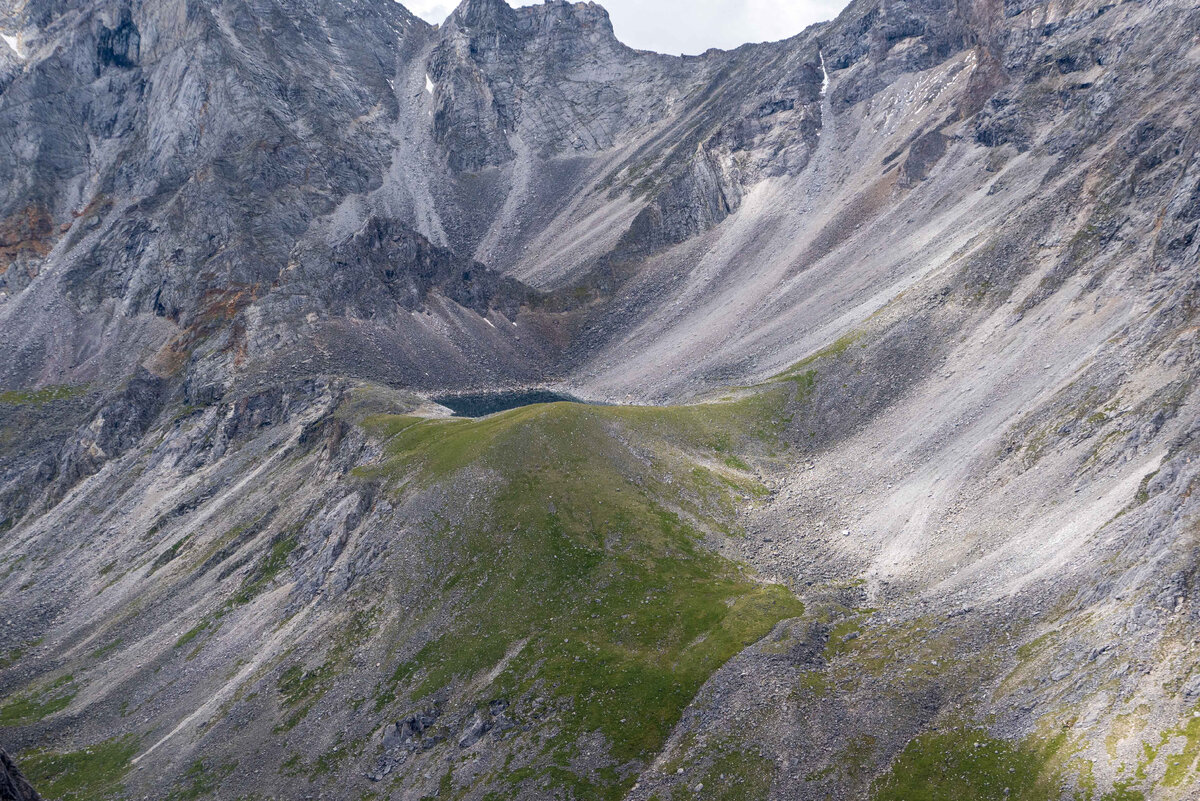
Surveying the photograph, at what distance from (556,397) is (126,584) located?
77.0 m

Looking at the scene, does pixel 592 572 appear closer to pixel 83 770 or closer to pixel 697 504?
pixel 697 504

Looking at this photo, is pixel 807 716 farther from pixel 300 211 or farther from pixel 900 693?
pixel 300 211

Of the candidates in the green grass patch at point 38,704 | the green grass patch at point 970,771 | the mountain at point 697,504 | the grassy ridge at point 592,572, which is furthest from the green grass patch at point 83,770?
the green grass patch at point 970,771

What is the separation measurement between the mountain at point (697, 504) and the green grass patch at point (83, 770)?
37 centimetres

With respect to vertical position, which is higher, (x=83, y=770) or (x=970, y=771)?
(x=83, y=770)

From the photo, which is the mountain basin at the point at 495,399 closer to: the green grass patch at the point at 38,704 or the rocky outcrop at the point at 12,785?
the green grass patch at the point at 38,704

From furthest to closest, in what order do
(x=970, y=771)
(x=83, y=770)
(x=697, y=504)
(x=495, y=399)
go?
(x=495, y=399) → (x=697, y=504) → (x=83, y=770) → (x=970, y=771)

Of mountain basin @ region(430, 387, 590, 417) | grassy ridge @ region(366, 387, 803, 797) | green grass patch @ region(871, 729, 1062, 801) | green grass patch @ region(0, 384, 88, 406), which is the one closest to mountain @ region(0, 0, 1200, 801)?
green grass patch @ region(871, 729, 1062, 801)

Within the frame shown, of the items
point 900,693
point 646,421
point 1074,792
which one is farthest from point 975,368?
point 1074,792

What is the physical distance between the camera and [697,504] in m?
82.5

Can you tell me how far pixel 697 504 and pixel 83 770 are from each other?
192ft

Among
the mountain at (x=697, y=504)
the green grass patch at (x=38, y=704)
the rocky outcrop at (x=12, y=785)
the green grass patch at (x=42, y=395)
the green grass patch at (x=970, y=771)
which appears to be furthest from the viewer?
the green grass patch at (x=42, y=395)

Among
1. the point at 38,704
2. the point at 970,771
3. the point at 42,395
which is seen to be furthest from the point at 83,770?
the point at 42,395

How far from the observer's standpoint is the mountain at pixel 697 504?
4909cm
